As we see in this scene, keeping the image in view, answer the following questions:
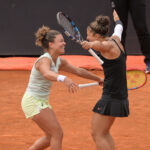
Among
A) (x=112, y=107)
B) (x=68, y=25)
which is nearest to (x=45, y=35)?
(x=68, y=25)

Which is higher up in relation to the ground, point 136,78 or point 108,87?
→ point 108,87

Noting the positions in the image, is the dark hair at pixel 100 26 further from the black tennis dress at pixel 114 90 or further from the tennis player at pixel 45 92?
the tennis player at pixel 45 92

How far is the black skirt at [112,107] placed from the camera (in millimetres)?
4770

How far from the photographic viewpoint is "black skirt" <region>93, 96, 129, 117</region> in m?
4.77

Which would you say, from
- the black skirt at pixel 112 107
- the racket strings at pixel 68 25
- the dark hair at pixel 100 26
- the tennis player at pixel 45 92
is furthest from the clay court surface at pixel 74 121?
the dark hair at pixel 100 26

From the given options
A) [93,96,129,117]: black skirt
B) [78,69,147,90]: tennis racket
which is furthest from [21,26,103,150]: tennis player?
[78,69,147,90]: tennis racket

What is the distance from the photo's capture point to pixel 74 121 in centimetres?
719

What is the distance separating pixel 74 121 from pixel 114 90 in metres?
2.46

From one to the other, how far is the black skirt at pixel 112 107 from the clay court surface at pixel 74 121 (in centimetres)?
128

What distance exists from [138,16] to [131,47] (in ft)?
13.4

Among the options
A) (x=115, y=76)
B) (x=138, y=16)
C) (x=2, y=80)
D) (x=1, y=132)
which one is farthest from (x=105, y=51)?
(x=2, y=80)

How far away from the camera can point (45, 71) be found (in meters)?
4.75

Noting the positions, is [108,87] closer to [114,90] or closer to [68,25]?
[114,90]

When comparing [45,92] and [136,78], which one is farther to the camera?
[136,78]
